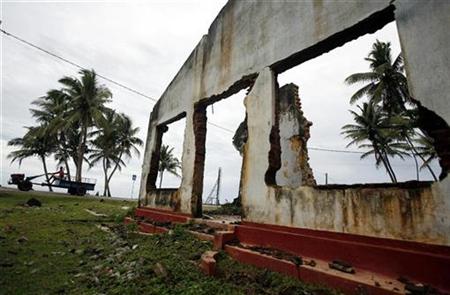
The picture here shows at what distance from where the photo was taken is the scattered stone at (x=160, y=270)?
333cm

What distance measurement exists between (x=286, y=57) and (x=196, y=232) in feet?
10.9

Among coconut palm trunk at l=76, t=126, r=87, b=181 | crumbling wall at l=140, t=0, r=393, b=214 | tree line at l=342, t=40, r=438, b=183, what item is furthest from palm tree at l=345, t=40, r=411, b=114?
coconut palm trunk at l=76, t=126, r=87, b=181

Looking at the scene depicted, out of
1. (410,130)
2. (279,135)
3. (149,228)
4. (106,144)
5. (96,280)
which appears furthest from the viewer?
(106,144)

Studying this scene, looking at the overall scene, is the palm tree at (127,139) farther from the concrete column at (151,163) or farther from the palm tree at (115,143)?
the concrete column at (151,163)

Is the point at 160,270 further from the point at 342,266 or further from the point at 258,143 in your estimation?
the point at 258,143

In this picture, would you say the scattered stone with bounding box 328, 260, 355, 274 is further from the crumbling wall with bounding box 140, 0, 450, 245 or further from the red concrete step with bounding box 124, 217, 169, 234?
the red concrete step with bounding box 124, 217, 169, 234

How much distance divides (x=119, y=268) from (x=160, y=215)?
2.93 metres

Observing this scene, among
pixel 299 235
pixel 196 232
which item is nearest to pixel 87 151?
pixel 196 232

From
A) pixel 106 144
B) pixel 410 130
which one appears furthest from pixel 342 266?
pixel 106 144

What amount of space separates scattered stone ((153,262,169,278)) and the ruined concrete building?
135cm

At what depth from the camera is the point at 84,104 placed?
2088 cm

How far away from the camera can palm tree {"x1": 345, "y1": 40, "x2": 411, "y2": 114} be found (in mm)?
16812

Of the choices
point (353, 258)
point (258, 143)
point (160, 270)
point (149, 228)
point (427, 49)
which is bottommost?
point (160, 270)

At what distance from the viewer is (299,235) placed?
11.5 feet
